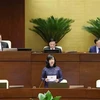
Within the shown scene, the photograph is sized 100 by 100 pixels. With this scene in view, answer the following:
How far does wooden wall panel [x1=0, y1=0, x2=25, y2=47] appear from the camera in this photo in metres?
10.7

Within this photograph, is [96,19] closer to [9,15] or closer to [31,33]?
[31,33]

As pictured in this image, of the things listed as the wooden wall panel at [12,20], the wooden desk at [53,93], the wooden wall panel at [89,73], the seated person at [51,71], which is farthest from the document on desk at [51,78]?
the wooden wall panel at [12,20]

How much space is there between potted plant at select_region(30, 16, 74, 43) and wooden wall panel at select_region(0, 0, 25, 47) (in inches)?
18.5

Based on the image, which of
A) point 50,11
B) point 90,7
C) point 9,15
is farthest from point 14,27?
point 90,7

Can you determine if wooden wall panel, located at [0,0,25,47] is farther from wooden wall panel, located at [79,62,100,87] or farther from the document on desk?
the document on desk

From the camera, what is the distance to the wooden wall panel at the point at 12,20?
35.0ft

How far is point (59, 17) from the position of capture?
11.0 meters

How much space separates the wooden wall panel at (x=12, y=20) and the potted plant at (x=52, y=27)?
0.47 meters

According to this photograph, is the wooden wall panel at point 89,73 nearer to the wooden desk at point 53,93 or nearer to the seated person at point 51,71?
the seated person at point 51,71

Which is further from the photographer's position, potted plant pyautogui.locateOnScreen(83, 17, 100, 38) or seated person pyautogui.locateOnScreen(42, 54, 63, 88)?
potted plant pyautogui.locateOnScreen(83, 17, 100, 38)

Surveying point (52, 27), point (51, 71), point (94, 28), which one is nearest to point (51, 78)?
point (51, 71)

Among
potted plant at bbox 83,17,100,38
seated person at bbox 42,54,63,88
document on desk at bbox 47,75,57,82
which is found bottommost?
document on desk at bbox 47,75,57,82

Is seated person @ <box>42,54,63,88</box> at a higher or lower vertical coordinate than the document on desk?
higher

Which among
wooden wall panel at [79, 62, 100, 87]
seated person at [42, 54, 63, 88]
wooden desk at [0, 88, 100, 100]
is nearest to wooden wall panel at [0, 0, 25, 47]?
wooden wall panel at [79, 62, 100, 87]
